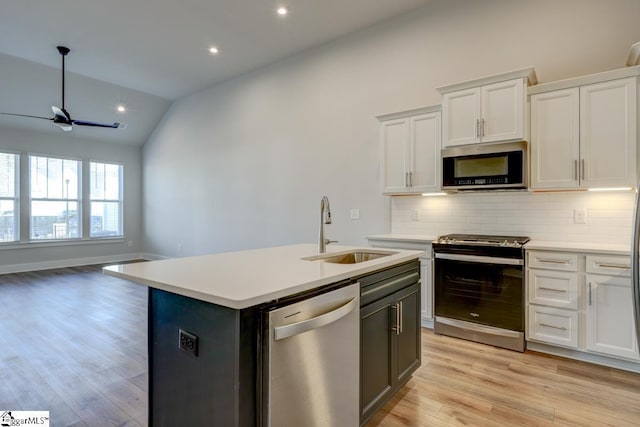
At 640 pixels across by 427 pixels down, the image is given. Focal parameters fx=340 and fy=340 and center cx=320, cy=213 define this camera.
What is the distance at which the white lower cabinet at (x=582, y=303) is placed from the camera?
2.57 m

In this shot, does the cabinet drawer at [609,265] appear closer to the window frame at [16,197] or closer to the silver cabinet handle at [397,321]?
the silver cabinet handle at [397,321]

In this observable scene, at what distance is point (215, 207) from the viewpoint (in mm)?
6461

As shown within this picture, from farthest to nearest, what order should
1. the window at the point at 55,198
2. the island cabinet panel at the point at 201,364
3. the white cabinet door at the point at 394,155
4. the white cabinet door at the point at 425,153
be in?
1. the window at the point at 55,198
2. the white cabinet door at the point at 394,155
3. the white cabinet door at the point at 425,153
4. the island cabinet panel at the point at 201,364

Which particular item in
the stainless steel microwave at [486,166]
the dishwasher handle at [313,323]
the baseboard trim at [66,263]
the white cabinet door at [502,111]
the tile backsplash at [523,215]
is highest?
the white cabinet door at [502,111]

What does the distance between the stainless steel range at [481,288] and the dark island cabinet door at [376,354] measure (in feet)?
4.66

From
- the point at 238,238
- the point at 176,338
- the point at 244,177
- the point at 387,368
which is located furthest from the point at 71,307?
the point at 387,368

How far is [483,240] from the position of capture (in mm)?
3156

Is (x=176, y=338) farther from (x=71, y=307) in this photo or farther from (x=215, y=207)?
(x=215, y=207)

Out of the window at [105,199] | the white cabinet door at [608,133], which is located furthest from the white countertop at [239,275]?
the window at [105,199]

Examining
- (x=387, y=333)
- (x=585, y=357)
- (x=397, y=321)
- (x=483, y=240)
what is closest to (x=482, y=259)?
(x=483, y=240)

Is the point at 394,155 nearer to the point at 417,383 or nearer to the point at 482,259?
the point at 482,259

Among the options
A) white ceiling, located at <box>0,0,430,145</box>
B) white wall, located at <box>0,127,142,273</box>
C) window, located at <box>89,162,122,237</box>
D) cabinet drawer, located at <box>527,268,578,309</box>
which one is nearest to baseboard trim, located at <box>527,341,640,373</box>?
cabinet drawer, located at <box>527,268,578,309</box>

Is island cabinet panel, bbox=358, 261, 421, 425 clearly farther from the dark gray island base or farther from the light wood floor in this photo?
the light wood floor

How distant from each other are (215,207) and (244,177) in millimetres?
1003
